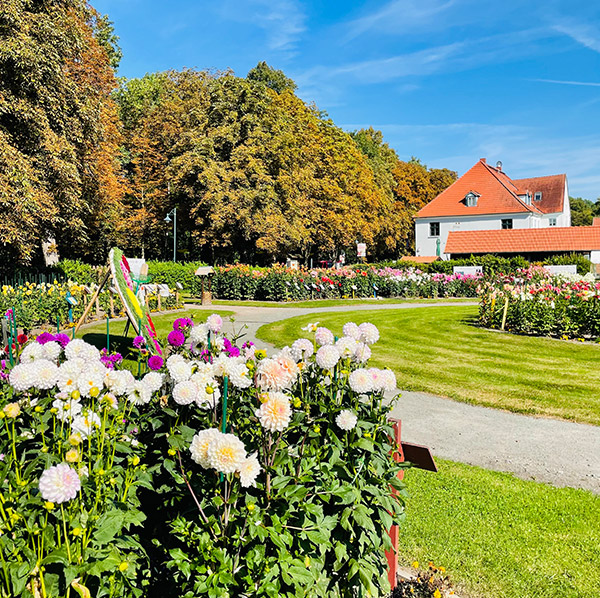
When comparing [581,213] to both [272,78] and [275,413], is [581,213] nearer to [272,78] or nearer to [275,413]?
[272,78]

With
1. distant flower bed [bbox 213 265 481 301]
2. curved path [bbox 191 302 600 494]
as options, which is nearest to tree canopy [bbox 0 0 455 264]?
distant flower bed [bbox 213 265 481 301]

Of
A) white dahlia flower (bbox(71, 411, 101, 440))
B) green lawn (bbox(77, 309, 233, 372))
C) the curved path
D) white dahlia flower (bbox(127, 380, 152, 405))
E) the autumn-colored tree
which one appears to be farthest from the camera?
the autumn-colored tree

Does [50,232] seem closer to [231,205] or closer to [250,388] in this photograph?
[231,205]

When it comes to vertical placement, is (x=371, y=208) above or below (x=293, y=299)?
above

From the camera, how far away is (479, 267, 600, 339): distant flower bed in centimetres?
1146

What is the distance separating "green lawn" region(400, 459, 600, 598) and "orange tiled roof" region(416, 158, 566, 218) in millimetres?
47505

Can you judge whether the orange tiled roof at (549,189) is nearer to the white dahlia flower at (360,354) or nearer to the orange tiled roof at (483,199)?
the orange tiled roof at (483,199)

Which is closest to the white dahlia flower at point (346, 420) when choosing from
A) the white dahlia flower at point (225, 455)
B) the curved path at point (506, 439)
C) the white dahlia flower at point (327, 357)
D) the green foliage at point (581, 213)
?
the white dahlia flower at point (327, 357)

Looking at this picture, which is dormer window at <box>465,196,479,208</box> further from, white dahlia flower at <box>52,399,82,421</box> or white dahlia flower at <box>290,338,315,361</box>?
white dahlia flower at <box>52,399,82,421</box>

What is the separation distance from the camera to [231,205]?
2762 centimetres

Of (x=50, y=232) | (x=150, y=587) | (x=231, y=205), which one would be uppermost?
(x=231, y=205)

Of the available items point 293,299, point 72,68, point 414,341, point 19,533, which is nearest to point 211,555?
point 19,533

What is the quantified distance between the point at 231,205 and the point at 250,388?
2604 cm

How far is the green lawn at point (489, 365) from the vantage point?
7125mm
